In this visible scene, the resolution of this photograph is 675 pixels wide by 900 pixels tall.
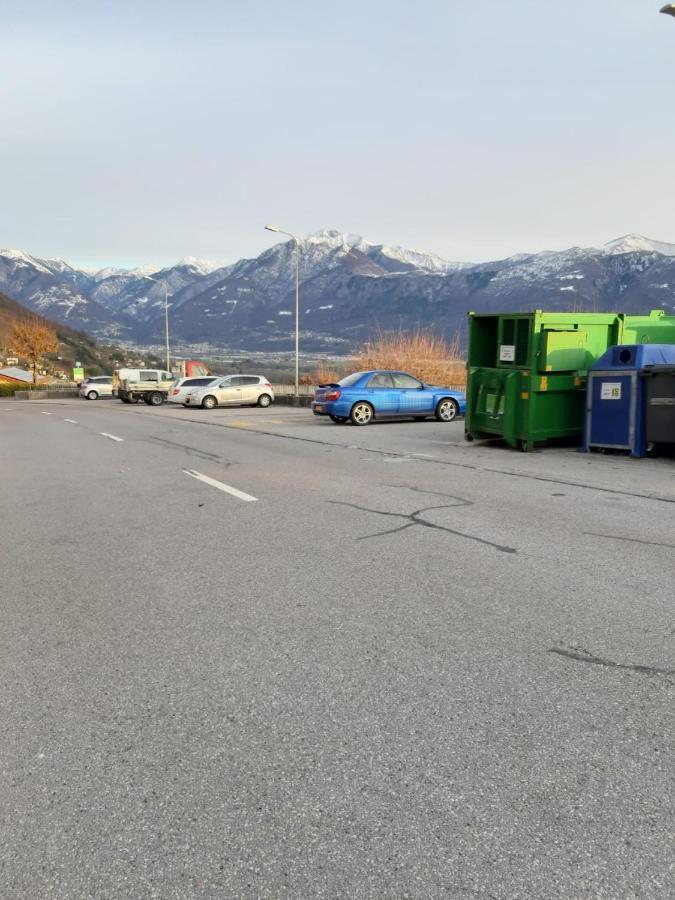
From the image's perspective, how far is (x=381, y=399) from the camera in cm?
2123

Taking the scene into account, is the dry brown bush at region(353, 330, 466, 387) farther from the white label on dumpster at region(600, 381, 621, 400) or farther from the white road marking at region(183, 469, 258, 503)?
the white road marking at region(183, 469, 258, 503)

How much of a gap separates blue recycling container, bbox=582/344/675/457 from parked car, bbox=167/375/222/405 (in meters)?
22.7

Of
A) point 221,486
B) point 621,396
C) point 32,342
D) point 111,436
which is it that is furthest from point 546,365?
point 32,342

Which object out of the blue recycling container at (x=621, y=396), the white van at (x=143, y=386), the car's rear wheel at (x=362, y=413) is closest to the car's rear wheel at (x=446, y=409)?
the car's rear wheel at (x=362, y=413)

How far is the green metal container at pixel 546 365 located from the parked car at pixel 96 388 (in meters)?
39.8

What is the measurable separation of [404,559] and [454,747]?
112 inches

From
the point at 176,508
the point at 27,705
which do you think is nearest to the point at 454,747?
the point at 27,705

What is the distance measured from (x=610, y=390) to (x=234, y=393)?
22.8 m

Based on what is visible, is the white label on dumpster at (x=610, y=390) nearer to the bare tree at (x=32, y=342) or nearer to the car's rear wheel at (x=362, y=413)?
the car's rear wheel at (x=362, y=413)

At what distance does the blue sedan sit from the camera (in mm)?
21062

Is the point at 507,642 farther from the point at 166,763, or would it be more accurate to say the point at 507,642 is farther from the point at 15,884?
the point at 15,884

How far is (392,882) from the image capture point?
7.20 ft

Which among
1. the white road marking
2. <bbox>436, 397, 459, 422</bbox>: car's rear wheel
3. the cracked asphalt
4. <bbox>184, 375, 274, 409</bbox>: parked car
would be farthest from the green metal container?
<bbox>184, 375, 274, 409</bbox>: parked car

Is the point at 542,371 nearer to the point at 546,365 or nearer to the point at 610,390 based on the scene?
the point at 546,365
